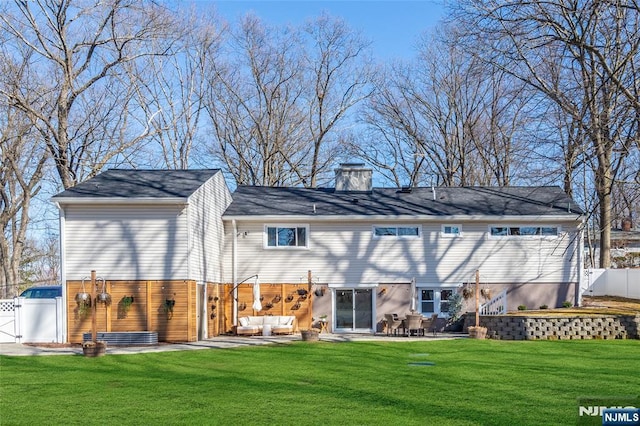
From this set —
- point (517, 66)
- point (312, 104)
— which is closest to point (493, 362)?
point (517, 66)

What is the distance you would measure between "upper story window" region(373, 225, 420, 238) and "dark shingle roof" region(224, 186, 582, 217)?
1.82ft

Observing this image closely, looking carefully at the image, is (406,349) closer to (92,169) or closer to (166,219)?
(166,219)

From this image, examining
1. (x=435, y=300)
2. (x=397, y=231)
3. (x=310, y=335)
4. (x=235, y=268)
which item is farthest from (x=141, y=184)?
(x=435, y=300)

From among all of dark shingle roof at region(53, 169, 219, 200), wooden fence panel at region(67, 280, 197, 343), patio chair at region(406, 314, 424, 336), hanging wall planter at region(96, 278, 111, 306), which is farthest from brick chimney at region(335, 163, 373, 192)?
hanging wall planter at region(96, 278, 111, 306)

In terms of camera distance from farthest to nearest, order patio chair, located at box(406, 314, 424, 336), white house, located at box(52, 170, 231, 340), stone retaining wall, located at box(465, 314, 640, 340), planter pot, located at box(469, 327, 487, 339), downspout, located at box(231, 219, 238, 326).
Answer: downspout, located at box(231, 219, 238, 326) → patio chair, located at box(406, 314, 424, 336) → stone retaining wall, located at box(465, 314, 640, 340) → planter pot, located at box(469, 327, 487, 339) → white house, located at box(52, 170, 231, 340)

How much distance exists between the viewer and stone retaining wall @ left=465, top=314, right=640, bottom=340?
831 inches

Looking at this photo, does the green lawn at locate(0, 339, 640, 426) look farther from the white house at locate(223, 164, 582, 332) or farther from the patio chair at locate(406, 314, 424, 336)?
the white house at locate(223, 164, 582, 332)

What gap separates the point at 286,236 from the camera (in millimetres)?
24875

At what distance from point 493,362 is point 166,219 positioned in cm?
1073

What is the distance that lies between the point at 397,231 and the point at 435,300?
289cm

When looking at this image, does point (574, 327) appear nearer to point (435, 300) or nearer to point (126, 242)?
point (435, 300)

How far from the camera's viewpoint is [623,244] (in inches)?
1831

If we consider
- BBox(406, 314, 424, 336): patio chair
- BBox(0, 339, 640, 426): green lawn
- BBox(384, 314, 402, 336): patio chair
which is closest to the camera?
BBox(0, 339, 640, 426): green lawn

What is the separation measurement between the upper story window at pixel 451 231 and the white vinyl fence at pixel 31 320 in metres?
13.4
